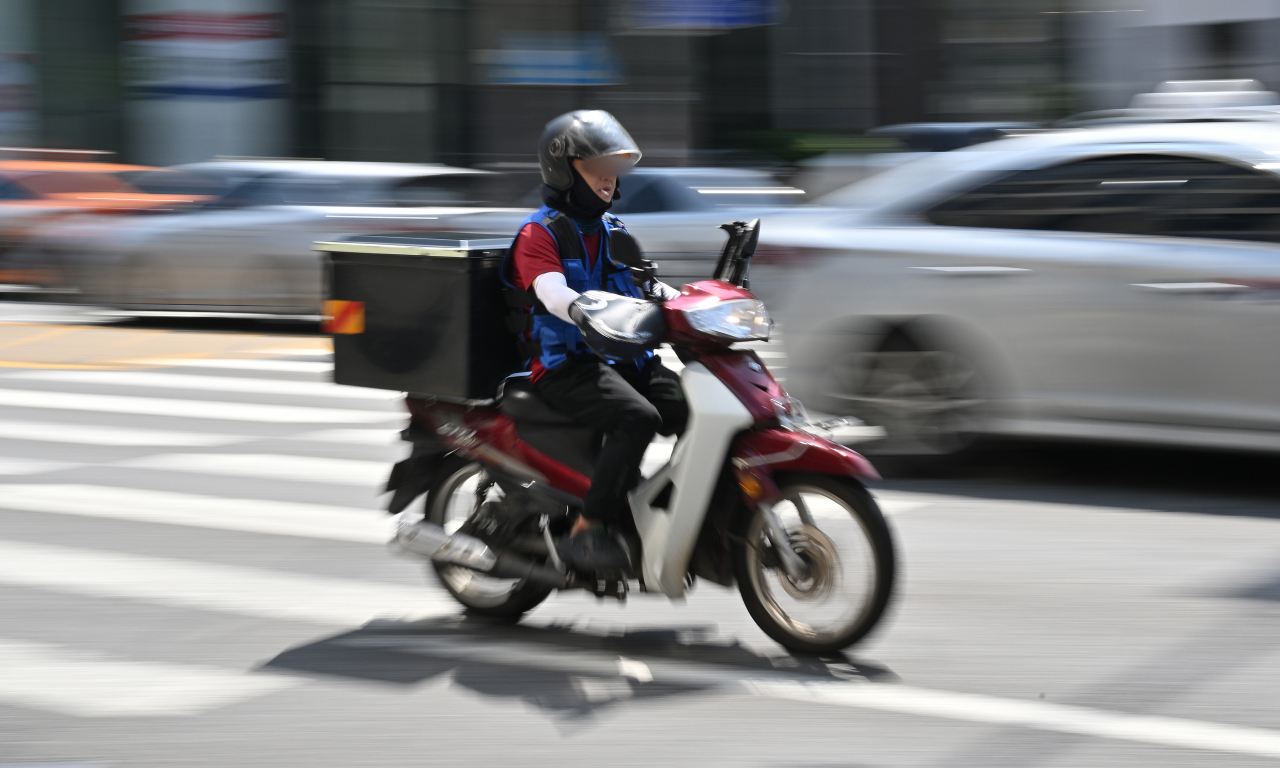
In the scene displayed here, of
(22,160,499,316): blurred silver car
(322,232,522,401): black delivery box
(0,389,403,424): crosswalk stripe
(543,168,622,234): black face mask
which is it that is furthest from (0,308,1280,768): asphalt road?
(22,160,499,316): blurred silver car

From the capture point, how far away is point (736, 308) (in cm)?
474

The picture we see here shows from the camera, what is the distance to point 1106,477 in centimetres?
777

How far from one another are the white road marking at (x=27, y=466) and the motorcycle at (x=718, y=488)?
4022 mm

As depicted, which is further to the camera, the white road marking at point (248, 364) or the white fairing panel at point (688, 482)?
the white road marking at point (248, 364)

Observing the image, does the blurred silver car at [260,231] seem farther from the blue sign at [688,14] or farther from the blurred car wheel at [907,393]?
the blue sign at [688,14]

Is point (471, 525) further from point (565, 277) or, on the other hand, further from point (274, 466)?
point (274, 466)

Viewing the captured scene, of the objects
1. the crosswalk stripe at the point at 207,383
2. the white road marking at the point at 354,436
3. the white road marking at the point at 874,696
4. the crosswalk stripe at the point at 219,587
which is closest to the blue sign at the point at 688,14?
the crosswalk stripe at the point at 207,383

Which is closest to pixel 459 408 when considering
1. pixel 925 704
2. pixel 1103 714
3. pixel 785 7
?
pixel 925 704

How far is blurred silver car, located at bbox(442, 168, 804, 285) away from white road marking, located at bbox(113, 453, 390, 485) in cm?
463

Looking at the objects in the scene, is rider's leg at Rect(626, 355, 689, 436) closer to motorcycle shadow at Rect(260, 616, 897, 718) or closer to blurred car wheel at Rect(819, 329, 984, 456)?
motorcycle shadow at Rect(260, 616, 897, 718)

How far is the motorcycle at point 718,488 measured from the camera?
4.70 m

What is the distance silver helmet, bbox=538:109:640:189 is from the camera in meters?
4.84

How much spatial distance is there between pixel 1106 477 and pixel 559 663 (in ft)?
12.4

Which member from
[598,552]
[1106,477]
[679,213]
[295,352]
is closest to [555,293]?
[598,552]
